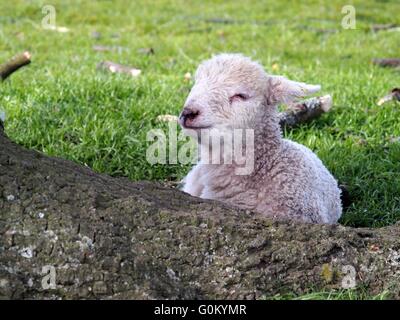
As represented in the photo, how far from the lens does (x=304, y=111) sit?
21.6 ft

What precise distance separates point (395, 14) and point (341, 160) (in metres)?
8.75

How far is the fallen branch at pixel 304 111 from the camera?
651cm

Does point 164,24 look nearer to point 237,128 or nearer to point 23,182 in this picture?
point 237,128

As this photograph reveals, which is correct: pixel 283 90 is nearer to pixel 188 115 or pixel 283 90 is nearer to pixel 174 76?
pixel 188 115

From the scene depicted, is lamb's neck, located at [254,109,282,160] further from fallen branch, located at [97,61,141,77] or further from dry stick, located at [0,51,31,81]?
fallen branch, located at [97,61,141,77]

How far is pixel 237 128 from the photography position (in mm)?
4398

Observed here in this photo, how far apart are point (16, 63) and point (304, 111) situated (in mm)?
2439

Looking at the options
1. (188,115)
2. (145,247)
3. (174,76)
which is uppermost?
(188,115)

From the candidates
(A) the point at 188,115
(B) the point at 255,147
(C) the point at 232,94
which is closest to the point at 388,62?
(B) the point at 255,147

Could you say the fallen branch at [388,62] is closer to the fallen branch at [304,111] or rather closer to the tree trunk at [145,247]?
the fallen branch at [304,111]

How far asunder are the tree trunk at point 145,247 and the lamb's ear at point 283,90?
112 centimetres

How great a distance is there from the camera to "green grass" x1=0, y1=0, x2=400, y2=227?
227 inches

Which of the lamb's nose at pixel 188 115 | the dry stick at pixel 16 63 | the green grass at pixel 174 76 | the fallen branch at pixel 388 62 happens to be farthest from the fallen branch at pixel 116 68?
the lamb's nose at pixel 188 115

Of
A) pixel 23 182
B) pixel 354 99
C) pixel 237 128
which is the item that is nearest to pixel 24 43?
pixel 354 99
